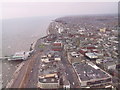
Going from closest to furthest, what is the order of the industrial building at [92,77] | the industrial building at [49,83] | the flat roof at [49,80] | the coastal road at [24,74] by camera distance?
1. the industrial building at [49,83]
2. the flat roof at [49,80]
3. the industrial building at [92,77]
4. the coastal road at [24,74]

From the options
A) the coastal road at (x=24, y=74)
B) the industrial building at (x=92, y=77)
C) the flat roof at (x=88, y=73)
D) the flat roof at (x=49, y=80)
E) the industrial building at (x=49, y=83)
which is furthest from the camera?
the coastal road at (x=24, y=74)

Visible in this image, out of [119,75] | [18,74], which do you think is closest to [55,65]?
[18,74]

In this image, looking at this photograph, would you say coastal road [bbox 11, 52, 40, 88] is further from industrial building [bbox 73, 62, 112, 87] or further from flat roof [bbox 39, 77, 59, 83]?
industrial building [bbox 73, 62, 112, 87]

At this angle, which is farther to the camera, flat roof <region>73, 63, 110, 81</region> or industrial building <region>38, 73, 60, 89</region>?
flat roof <region>73, 63, 110, 81</region>

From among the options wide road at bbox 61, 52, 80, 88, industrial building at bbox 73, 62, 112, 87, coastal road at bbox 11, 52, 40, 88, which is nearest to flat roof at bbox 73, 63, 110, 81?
industrial building at bbox 73, 62, 112, 87

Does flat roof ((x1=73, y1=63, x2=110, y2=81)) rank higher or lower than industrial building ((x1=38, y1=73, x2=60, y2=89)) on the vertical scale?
higher

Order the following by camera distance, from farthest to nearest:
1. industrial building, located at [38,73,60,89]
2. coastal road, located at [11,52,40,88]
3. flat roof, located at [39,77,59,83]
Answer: coastal road, located at [11,52,40,88] → flat roof, located at [39,77,59,83] → industrial building, located at [38,73,60,89]

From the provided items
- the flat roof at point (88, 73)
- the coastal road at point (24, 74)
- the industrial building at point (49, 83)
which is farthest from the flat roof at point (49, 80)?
the flat roof at point (88, 73)

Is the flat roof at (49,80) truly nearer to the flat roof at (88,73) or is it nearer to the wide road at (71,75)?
the wide road at (71,75)

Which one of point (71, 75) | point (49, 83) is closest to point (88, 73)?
point (71, 75)
